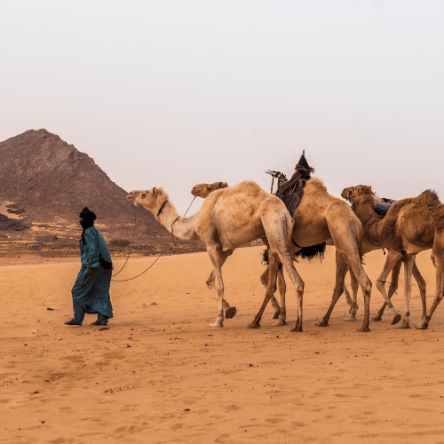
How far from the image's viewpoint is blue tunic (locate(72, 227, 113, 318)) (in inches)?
379

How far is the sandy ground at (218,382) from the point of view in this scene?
13.0 ft

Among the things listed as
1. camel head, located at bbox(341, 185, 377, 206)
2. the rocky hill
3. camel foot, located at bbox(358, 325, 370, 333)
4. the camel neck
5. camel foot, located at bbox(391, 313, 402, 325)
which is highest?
the rocky hill

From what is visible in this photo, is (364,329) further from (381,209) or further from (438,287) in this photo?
(381,209)

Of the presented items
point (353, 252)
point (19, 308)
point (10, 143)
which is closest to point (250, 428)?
point (353, 252)

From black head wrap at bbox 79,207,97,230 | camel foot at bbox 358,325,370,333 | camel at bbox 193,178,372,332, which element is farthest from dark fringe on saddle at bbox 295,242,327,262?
black head wrap at bbox 79,207,97,230

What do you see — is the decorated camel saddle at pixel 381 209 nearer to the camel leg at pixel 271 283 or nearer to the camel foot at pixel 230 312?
the camel leg at pixel 271 283

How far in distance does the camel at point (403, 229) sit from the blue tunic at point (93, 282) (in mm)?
4807

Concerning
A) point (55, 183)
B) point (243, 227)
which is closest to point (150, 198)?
point (243, 227)

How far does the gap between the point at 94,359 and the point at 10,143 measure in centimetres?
8338

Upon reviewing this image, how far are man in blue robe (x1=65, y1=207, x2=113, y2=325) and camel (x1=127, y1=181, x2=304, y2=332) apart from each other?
1567mm

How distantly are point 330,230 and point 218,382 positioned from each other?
3912 mm

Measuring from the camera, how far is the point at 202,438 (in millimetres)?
3846

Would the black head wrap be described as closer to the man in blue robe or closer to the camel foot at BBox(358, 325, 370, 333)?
the man in blue robe

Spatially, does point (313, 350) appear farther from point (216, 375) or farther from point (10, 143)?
point (10, 143)
